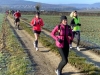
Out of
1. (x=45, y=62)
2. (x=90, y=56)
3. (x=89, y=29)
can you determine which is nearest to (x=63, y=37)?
(x=45, y=62)

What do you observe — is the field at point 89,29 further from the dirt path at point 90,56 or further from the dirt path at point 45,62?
the dirt path at point 45,62

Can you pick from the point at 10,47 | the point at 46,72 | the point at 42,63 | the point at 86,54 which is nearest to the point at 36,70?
the point at 46,72

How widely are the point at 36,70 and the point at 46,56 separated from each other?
289 centimetres

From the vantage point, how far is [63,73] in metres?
10.5

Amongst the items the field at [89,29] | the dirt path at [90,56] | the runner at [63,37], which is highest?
the runner at [63,37]

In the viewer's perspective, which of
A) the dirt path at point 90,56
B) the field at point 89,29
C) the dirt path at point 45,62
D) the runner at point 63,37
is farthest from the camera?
the field at point 89,29

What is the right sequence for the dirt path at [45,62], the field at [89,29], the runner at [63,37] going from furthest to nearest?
1. the field at [89,29]
2. the dirt path at [45,62]
3. the runner at [63,37]

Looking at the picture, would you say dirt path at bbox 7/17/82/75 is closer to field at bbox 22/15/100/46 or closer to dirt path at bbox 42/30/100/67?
dirt path at bbox 42/30/100/67

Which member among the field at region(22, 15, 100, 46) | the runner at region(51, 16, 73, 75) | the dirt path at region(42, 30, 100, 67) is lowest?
the field at region(22, 15, 100, 46)

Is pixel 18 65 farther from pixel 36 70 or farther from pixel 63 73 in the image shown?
pixel 63 73

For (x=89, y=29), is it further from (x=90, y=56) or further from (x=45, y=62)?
(x=45, y=62)

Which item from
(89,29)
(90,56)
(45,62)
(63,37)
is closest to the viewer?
(63,37)

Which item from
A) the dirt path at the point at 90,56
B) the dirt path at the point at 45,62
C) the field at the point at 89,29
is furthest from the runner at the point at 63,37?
the field at the point at 89,29

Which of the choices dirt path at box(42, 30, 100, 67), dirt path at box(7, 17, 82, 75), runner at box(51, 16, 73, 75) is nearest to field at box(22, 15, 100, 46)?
dirt path at box(42, 30, 100, 67)
